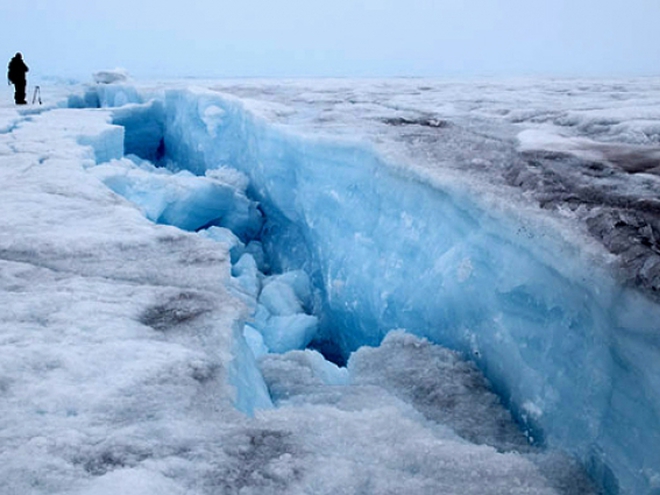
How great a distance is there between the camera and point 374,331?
3.64m

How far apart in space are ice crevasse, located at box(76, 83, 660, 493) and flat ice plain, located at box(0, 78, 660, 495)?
0.4 inches

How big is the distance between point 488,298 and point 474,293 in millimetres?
118

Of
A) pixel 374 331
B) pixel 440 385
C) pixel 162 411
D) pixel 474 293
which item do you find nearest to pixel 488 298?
pixel 474 293

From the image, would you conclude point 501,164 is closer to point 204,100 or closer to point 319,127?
point 319,127

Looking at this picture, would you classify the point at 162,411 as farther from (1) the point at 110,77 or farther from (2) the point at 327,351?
(1) the point at 110,77

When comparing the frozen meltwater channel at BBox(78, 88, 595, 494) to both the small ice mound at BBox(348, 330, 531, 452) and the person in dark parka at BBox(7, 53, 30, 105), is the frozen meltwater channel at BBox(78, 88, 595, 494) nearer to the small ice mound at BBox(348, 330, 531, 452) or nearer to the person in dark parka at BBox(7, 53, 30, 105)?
the small ice mound at BBox(348, 330, 531, 452)

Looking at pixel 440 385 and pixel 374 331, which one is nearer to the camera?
pixel 440 385

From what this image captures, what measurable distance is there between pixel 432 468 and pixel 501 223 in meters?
1.18

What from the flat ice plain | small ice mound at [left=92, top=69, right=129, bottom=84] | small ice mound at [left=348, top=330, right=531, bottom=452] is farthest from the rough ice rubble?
small ice mound at [left=92, top=69, right=129, bottom=84]

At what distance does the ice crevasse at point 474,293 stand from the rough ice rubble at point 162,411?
0.32 meters

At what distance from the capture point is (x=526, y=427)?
6.75ft

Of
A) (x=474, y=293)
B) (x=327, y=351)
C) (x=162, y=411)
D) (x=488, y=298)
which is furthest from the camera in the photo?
(x=327, y=351)

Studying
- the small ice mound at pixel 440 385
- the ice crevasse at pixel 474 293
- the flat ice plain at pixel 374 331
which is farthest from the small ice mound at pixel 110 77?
the small ice mound at pixel 440 385

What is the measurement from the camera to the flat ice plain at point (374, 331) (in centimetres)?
150
